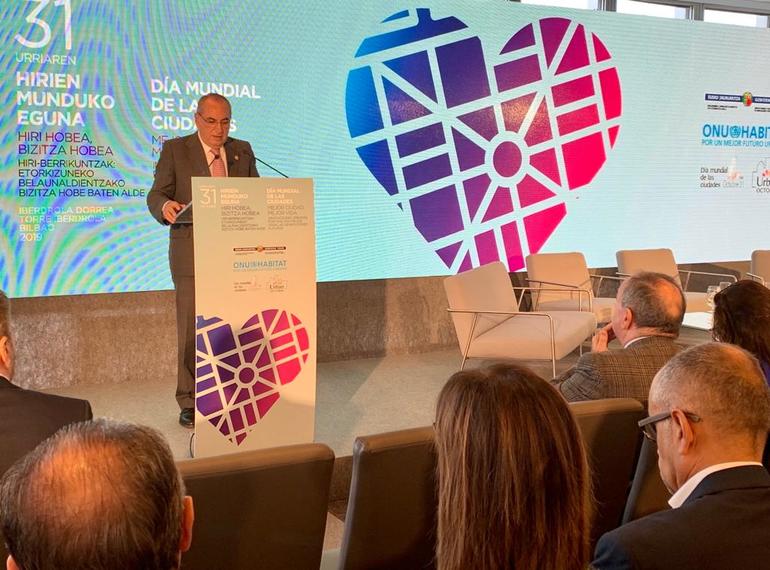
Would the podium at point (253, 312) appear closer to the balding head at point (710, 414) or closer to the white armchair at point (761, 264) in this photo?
the balding head at point (710, 414)

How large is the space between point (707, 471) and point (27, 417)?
1.51 metres

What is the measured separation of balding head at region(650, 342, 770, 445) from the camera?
1.74m

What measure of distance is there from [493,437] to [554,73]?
250 inches

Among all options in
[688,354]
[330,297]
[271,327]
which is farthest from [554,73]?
[688,354]

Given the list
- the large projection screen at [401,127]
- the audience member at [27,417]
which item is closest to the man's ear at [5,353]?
the audience member at [27,417]

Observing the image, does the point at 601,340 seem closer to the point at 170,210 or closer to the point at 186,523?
the point at 170,210

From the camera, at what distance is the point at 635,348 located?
302 centimetres

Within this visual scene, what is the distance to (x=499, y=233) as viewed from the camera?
23.9 ft

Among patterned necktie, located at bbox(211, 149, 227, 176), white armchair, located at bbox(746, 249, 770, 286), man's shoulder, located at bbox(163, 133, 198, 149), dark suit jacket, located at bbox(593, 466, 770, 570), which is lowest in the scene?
dark suit jacket, located at bbox(593, 466, 770, 570)

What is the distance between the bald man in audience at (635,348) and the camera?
293 centimetres

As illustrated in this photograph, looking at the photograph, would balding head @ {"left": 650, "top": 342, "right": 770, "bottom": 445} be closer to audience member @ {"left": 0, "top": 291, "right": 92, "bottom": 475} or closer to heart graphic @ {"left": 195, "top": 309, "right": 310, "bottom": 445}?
audience member @ {"left": 0, "top": 291, "right": 92, "bottom": 475}

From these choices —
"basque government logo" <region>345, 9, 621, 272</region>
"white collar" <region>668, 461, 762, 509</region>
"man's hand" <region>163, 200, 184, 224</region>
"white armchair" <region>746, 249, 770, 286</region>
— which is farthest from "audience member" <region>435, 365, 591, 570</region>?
"white armchair" <region>746, 249, 770, 286</region>

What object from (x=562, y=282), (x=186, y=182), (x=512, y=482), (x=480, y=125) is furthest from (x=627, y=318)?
(x=480, y=125)

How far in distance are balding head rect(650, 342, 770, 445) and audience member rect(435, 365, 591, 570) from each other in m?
0.31
